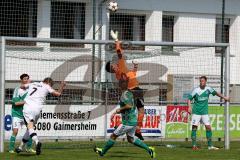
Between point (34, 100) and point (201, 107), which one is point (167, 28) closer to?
point (201, 107)

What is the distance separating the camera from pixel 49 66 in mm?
24266

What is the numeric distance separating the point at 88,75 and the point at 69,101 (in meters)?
1.20

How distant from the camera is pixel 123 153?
19.8 meters

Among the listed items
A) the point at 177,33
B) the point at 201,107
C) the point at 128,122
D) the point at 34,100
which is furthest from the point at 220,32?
the point at 128,122

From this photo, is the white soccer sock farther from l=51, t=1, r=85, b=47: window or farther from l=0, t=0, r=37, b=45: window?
l=51, t=1, r=85, b=47: window

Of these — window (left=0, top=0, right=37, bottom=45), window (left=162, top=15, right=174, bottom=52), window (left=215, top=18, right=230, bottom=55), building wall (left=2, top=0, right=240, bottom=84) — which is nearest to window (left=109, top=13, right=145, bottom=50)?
building wall (left=2, top=0, right=240, bottom=84)

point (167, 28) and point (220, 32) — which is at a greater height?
point (167, 28)

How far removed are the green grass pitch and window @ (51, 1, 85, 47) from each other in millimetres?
8436

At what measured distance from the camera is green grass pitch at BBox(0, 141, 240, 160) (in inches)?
716

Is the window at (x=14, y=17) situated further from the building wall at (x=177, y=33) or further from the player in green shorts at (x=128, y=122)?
the player in green shorts at (x=128, y=122)

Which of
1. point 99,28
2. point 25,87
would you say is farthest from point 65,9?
point 25,87

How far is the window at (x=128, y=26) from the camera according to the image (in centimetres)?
3183

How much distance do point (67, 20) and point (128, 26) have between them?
110 inches

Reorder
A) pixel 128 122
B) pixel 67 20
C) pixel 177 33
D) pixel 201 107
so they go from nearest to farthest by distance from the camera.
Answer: pixel 128 122 → pixel 201 107 → pixel 67 20 → pixel 177 33
